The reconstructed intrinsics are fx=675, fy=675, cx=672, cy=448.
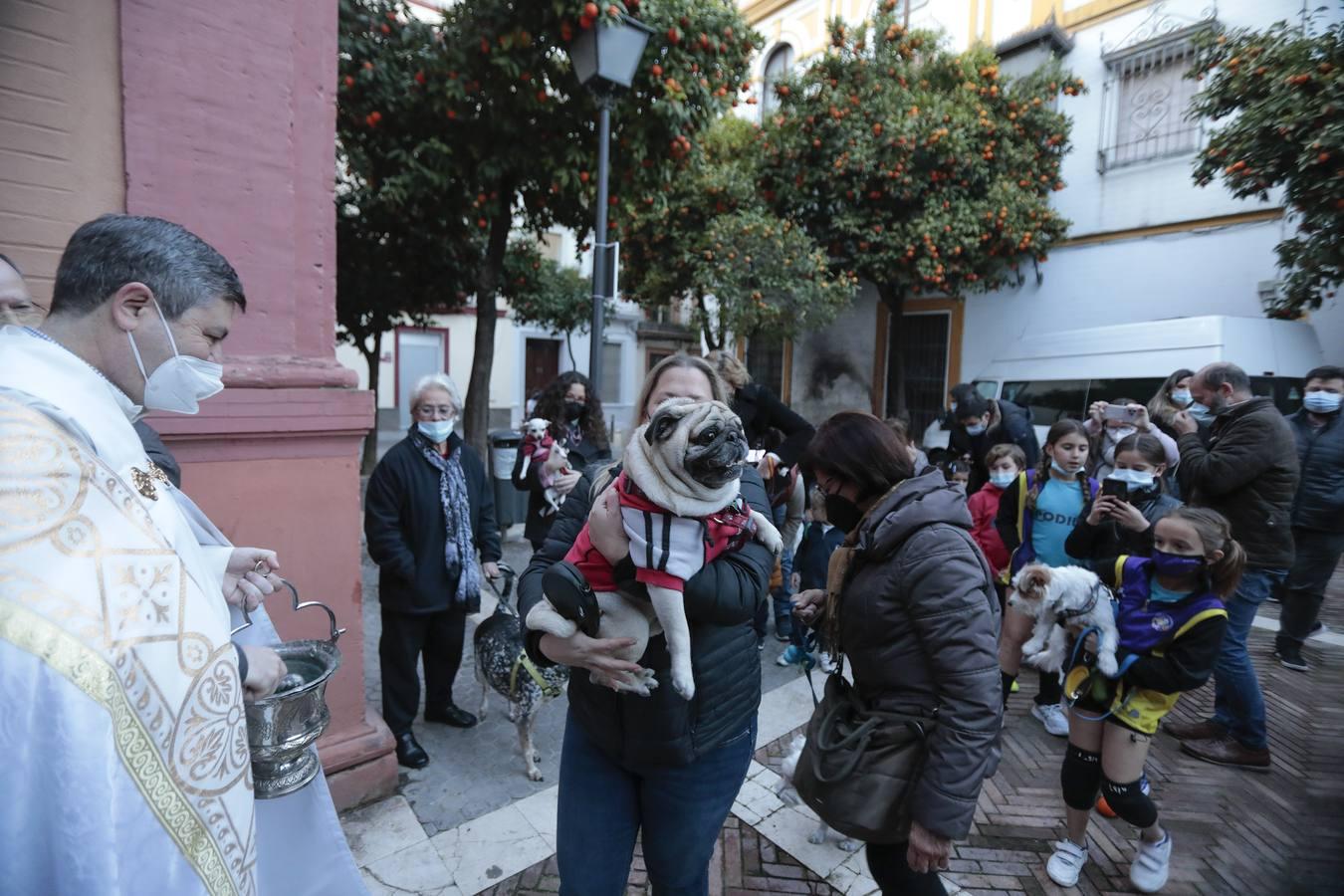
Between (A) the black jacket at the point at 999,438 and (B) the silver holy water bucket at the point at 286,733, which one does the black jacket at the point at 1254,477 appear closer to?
(A) the black jacket at the point at 999,438

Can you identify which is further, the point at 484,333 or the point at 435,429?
the point at 484,333

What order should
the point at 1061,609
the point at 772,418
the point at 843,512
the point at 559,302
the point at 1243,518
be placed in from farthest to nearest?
the point at 559,302 → the point at 772,418 → the point at 1243,518 → the point at 1061,609 → the point at 843,512

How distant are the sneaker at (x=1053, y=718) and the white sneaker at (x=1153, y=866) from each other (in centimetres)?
117

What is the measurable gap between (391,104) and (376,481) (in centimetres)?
504

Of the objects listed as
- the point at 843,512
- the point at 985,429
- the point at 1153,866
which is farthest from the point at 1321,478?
the point at 843,512

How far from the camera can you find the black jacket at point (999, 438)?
5223 mm

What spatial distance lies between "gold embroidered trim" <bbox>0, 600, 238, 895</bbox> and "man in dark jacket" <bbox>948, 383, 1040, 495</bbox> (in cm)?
516

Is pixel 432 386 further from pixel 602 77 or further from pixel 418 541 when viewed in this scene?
pixel 602 77

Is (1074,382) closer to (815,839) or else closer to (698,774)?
(815,839)

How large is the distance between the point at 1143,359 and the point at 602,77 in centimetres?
687

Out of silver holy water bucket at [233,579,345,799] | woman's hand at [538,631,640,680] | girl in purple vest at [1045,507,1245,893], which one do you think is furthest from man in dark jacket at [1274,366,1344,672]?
silver holy water bucket at [233,579,345,799]

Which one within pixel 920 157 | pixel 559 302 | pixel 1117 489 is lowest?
pixel 1117 489

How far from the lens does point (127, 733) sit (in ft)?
3.41

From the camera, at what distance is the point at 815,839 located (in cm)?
289
